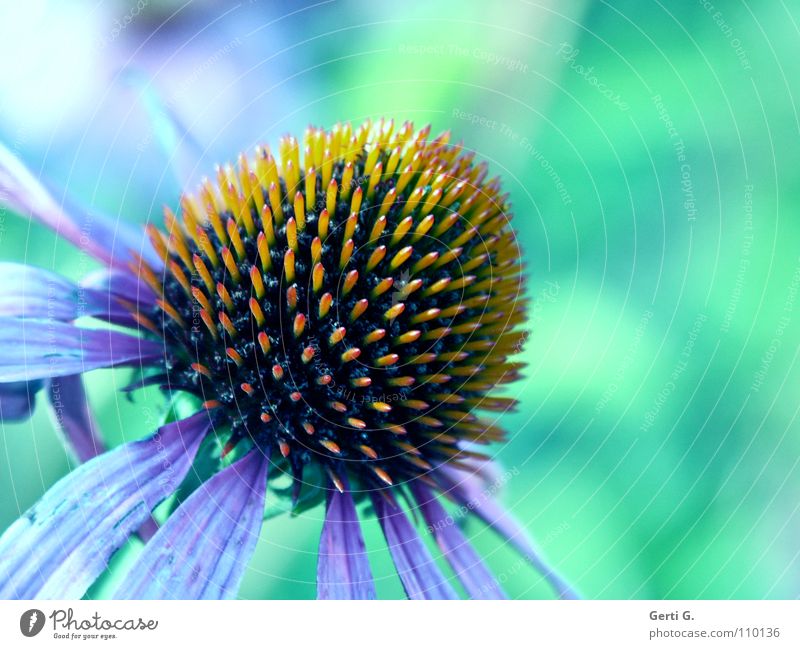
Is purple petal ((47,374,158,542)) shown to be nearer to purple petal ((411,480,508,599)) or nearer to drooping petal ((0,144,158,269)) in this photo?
drooping petal ((0,144,158,269))

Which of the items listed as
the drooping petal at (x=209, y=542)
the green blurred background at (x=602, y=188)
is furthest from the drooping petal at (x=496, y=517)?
the drooping petal at (x=209, y=542)

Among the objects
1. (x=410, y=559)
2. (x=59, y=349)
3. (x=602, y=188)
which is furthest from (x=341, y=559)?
(x=602, y=188)

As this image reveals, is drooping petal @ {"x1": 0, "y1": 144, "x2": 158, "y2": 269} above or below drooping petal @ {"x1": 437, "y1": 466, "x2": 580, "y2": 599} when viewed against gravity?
above

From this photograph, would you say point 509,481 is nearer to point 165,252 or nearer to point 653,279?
point 653,279

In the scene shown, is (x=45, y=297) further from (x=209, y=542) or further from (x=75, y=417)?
(x=209, y=542)

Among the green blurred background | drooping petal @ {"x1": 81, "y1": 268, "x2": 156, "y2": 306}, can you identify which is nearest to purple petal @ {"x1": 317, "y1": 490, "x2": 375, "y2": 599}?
the green blurred background
